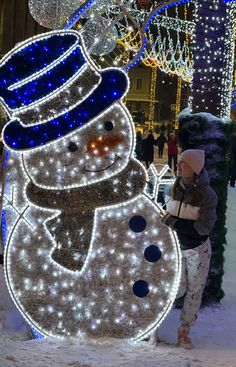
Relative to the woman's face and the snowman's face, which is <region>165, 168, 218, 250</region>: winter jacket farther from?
the snowman's face

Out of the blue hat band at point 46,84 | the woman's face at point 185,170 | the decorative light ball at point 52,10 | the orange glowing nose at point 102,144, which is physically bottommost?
the woman's face at point 185,170

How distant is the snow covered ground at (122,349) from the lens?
4.27 meters

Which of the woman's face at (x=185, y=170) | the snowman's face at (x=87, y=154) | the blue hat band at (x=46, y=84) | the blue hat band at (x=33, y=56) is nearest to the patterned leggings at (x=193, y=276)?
the woman's face at (x=185, y=170)

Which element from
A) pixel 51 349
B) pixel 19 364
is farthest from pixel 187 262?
pixel 19 364

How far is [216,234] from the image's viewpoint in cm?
674

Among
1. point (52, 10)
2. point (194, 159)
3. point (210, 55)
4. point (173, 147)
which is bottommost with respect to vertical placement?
point (173, 147)

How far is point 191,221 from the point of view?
201 inches

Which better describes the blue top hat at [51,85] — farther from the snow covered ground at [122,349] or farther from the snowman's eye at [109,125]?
the snow covered ground at [122,349]

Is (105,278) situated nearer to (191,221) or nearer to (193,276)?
(193,276)

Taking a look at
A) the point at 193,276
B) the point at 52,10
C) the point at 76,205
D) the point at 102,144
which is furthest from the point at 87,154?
the point at 52,10

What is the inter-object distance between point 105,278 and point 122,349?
2.15 feet

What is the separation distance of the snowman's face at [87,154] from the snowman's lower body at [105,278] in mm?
315

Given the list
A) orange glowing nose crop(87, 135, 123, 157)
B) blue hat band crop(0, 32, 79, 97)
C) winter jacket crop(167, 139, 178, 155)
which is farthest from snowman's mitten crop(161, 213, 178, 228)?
winter jacket crop(167, 139, 178, 155)

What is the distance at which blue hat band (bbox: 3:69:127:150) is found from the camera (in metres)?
5.11
